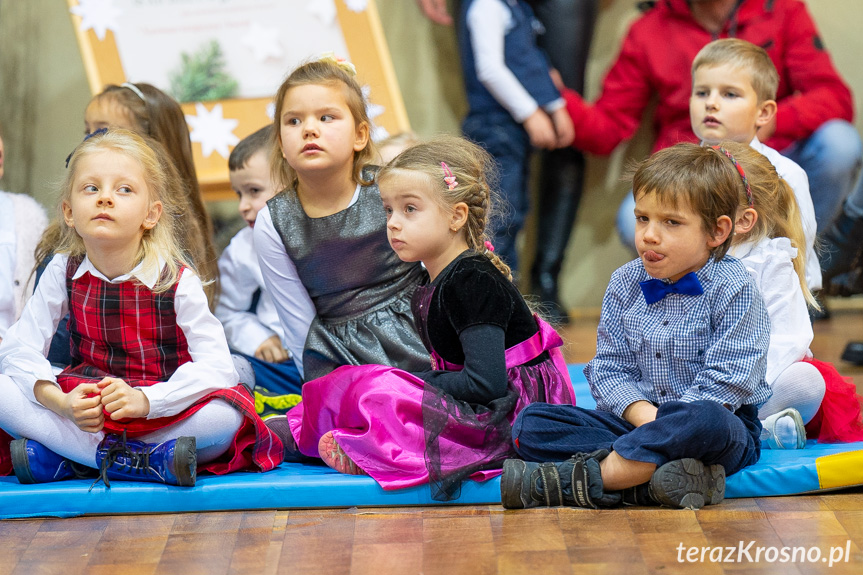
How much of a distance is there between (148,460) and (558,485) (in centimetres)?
73

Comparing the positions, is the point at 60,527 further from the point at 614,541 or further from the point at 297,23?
the point at 297,23

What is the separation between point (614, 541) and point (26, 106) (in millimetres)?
3100

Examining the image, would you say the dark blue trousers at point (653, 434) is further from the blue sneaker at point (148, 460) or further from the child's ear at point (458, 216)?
the blue sneaker at point (148, 460)

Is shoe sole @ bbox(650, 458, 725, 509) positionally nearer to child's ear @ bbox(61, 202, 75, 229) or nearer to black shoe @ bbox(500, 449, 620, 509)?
black shoe @ bbox(500, 449, 620, 509)

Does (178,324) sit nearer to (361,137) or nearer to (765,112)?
(361,137)

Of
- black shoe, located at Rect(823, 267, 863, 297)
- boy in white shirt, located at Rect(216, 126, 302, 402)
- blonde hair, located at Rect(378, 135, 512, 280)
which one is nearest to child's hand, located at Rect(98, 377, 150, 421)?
blonde hair, located at Rect(378, 135, 512, 280)

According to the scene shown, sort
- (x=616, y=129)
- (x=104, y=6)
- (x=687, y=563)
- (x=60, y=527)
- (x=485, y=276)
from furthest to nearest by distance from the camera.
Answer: (x=616, y=129), (x=104, y=6), (x=485, y=276), (x=60, y=527), (x=687, y=563)

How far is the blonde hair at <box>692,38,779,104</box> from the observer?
249 cm

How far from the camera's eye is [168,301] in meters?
1.91

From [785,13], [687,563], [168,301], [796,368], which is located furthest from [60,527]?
[785,13]

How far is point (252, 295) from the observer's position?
2695 mm

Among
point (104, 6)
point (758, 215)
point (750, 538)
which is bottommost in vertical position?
point (750, 538)

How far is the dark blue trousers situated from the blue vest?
1883 mm

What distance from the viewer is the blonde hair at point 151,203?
6.33ft
